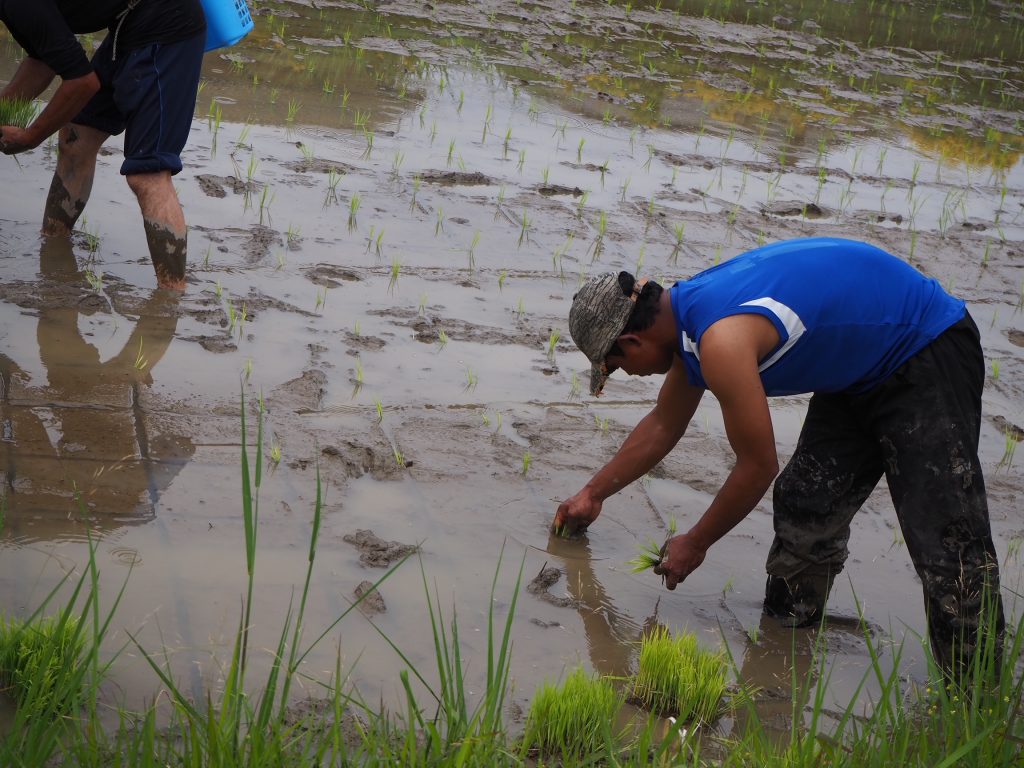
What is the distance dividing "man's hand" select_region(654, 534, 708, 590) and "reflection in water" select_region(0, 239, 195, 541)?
1.48 meters

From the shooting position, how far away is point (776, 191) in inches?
288

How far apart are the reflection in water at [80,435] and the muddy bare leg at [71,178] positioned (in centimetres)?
55

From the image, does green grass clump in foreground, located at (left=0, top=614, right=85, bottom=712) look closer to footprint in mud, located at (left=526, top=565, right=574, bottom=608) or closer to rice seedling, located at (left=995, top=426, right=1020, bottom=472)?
footprint in mud, located at (left=526, top=565, right=574, bottom=608)

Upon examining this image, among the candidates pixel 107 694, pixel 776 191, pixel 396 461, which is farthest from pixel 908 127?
pixel 107 694

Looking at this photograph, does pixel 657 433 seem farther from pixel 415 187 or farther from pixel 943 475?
pixel 415 187

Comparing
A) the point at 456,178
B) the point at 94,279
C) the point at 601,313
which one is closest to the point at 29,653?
the point at 601,313

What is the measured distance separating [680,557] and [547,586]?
0.49 metres

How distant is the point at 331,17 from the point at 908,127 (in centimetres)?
487

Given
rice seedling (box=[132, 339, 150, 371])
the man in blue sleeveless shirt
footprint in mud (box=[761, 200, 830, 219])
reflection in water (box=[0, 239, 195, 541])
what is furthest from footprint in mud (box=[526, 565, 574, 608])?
footprint in mud (box=[761, 200, 830, 219])

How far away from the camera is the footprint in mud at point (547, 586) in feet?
11.0

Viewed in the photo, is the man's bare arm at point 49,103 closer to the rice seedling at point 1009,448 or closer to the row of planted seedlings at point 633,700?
the row of planted seedlings at point 633,700

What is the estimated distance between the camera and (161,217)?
4641 millimetres

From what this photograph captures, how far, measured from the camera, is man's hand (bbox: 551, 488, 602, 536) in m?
3.51

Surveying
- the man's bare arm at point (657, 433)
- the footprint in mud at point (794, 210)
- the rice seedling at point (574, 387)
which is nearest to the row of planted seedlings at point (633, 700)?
the man's bare arm at point (657, 433)
